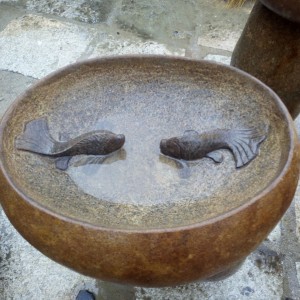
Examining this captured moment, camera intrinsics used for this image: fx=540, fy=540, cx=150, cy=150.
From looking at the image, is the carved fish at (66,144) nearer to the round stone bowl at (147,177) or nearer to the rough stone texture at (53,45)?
the round stone bowl at (147,177)

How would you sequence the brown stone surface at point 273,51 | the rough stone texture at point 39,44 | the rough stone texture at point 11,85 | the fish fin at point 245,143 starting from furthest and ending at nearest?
the rough stone texture at point 39,44, the rough stone texture at point 11,85, the brown stone surface at point 273,51, the fish fin at point 245,143

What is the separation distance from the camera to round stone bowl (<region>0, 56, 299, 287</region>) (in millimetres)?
1046

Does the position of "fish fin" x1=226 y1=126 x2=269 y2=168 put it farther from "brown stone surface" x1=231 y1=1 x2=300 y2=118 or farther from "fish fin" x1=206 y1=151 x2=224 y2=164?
"brown stone surface" x1=231 y1=1 x2=300 y2=118

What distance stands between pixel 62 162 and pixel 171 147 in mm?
277

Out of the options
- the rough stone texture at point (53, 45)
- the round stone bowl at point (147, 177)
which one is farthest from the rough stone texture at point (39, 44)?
the round stone bowl at point (147, 177)

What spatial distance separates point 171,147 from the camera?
1.37 metres

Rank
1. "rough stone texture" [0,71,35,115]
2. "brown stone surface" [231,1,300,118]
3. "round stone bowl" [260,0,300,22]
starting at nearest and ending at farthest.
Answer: "round stone bowl" [260,0,300,22]
"brown stone surface" [231,1,300,118]
"rough stone texture" [0,71,35,115]

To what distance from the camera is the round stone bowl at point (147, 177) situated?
1046 mm

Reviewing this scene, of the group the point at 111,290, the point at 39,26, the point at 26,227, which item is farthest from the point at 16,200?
the point at 39,26

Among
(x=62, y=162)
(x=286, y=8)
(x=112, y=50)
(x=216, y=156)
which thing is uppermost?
(x=286, y=8)

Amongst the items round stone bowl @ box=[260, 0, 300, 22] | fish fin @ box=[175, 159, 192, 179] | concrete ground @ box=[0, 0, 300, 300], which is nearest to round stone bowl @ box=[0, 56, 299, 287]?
fish fin @ box=[175, 159, 192, 179]

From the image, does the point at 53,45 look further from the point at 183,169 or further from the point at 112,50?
the point at 183,169

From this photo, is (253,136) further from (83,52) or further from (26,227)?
(83,52)

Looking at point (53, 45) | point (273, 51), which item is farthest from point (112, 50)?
point (273, 51)
